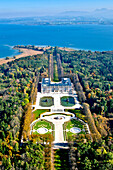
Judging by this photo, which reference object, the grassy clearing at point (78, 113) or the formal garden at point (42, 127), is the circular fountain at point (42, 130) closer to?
the formal garden at point (42, 127)

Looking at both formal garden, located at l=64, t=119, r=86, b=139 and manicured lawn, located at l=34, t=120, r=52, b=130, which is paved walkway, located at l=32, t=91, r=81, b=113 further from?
formal garden, located at l=64, t=119, r=86, b=139

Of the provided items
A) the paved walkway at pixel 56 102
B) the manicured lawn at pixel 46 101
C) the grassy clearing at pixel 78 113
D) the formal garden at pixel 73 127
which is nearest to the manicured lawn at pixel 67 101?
the paved walkway at pixel 56 102

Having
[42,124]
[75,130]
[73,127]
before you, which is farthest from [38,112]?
[75,130]

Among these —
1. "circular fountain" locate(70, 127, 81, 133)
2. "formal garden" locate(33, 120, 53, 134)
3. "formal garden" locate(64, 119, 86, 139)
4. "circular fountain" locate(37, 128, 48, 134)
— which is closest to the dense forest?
"formal garden" locate(64, 119, 86, 139)

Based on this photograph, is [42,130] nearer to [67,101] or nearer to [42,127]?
[42,127]

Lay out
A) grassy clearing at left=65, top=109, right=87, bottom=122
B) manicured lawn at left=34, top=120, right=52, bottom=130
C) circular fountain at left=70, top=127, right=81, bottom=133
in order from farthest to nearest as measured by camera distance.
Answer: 1. grassy clearing at left=65, top=109, right=87, bottom=122
2. manicured lawn at left=34, top=120, right=52, bottom=130
3. circular fountain at left=70, top=127, right=81, bottom=133

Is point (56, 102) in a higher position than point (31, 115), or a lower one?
higher
